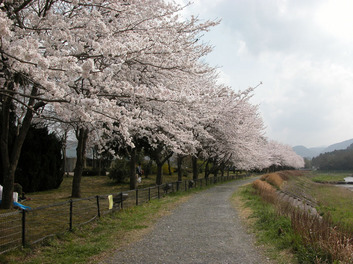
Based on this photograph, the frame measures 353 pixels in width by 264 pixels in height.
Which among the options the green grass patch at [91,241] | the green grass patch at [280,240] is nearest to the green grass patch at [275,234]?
the green grass patch at [280,240]

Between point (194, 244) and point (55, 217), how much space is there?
3.91m

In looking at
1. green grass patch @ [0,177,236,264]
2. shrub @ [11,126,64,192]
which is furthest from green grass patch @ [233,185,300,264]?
shrub @ [11,126,64,192]

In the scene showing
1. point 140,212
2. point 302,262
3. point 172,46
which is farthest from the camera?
point 140,212

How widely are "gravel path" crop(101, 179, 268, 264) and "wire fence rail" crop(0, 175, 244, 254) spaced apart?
1.85 metres

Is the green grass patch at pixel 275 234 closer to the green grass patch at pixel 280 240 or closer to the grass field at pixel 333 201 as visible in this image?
the green grass patch at pixel 280 240

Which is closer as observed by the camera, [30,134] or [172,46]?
[172,46]

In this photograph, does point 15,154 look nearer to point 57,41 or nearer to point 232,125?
point 57,41

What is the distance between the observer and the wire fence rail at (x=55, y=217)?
6020mm

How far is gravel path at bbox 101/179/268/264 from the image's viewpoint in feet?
18.2

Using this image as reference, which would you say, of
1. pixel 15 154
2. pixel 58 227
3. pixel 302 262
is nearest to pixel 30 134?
pixel 15 154

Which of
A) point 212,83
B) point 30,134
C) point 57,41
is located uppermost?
point 212,83

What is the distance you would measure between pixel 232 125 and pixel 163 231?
53.4 feet

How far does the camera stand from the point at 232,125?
23.1 meters

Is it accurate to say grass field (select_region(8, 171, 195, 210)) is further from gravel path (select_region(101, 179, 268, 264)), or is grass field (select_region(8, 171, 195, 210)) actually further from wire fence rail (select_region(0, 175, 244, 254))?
gravel path (select_region(101, 179, 268, 264))
